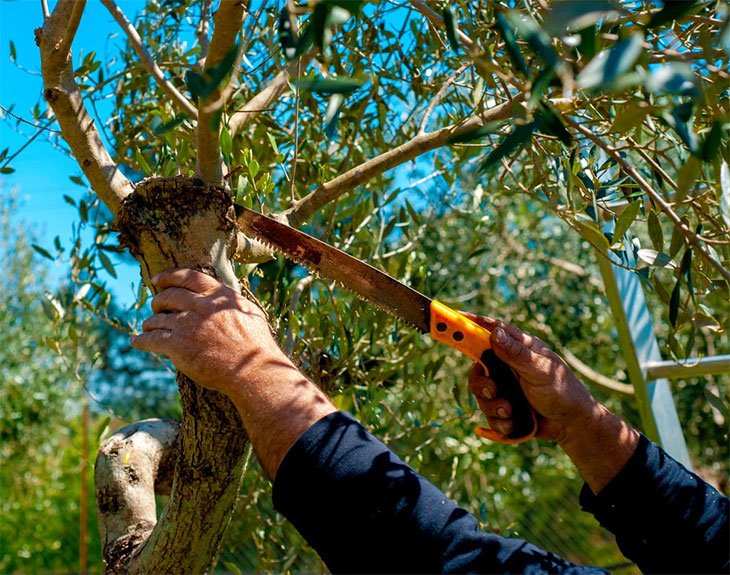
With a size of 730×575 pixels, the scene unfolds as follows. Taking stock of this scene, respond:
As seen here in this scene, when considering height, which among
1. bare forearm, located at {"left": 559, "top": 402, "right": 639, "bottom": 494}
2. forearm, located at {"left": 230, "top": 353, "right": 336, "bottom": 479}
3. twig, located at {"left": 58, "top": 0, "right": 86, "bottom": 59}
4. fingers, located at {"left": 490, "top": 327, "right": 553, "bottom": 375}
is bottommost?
bare forearm, located at {"left": 559, "top": 402, "right": 639, "bottom": 494}

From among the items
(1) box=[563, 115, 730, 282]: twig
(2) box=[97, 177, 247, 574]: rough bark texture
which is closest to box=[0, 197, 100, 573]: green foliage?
(2) box=[97, 177, 247, 574]: rough bark texture

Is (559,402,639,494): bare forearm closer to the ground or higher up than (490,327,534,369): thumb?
closer to the ground

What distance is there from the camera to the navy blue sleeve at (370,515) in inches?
48.6

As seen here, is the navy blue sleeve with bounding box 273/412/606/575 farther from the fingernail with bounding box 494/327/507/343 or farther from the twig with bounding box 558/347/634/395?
the twig with bounding box 558/347/634/395

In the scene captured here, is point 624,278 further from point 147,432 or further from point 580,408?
point 147,432

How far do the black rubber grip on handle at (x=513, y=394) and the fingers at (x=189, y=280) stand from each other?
Result: 0.63 m

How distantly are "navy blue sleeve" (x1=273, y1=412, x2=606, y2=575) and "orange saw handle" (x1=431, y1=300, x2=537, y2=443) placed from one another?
386mm

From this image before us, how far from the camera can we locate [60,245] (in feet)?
9.45

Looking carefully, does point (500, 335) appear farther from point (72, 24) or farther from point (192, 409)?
point (72, 24)

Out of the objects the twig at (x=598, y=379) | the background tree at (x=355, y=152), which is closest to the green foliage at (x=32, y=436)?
the twig at (x=598, y=379)

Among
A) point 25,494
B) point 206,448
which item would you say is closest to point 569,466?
point 206,448

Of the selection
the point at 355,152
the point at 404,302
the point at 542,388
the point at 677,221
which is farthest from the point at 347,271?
the point at 355,152

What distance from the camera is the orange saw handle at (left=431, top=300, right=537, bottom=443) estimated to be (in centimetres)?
167

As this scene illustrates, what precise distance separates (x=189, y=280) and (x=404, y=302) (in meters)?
0.58
